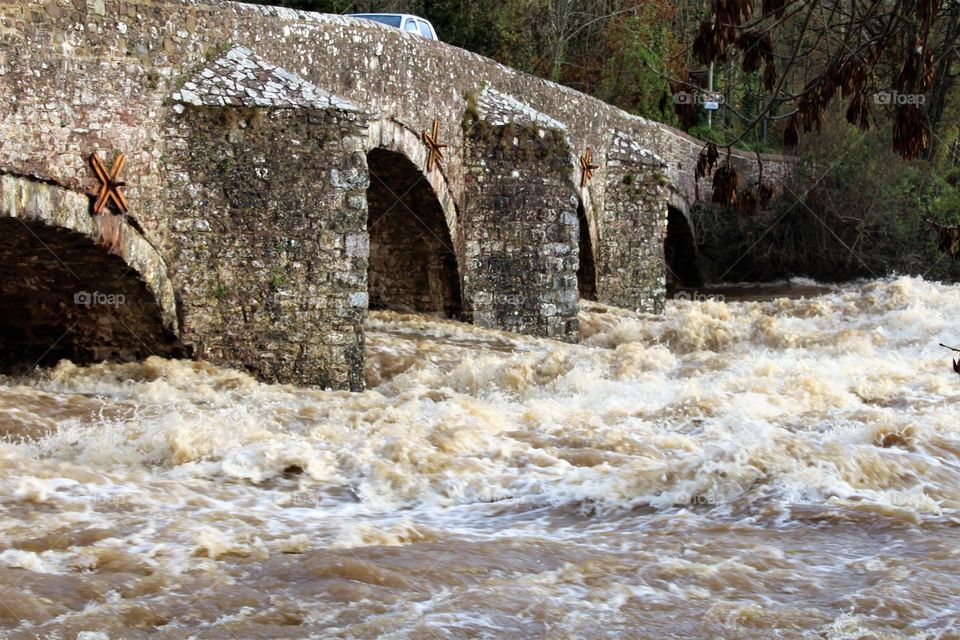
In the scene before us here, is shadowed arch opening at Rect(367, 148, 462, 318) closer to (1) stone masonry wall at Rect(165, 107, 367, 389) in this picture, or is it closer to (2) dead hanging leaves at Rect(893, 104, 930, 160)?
(1) stone masonry wall at Rect(165, 107, 367, 389)

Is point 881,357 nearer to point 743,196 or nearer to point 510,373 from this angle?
point 510,373

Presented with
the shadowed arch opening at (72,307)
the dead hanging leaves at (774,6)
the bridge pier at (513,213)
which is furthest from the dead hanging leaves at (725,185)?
the bridge pier at (513,213)

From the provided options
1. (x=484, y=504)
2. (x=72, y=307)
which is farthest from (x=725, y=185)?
(x=72, y=307)

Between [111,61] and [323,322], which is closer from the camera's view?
[111,61]

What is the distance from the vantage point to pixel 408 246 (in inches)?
547

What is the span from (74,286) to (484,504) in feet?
15.1

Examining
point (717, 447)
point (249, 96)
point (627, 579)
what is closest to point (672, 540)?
point (627, 579)

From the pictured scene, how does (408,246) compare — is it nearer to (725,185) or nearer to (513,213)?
(513,213)

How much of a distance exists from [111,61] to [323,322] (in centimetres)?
263

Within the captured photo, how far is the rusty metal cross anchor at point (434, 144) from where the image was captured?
12742mm

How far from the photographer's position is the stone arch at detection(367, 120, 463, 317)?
12.8 m

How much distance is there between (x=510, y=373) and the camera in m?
10.2

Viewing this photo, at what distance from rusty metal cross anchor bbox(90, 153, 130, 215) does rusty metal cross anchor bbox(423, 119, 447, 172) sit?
4447mm

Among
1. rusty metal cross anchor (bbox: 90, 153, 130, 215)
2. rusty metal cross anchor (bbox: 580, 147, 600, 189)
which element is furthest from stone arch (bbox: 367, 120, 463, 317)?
rusty metal cross anchor (bbox: 580, 147, 600, 189)
